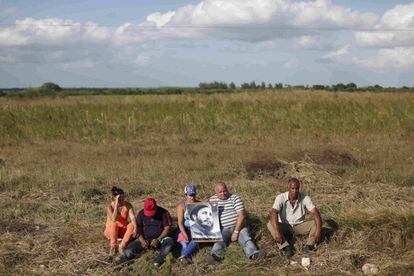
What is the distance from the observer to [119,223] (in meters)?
Answer: 7.52

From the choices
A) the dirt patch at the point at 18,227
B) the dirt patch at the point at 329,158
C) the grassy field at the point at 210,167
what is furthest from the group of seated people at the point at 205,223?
the dirt patch at the point at 329,158

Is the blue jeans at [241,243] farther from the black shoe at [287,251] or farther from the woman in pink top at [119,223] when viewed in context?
the woman in pink top at [119,223]

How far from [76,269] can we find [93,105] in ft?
57.0

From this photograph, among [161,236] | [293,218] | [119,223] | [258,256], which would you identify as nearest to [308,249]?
[293,218]

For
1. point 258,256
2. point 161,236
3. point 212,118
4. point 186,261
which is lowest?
point 186,261

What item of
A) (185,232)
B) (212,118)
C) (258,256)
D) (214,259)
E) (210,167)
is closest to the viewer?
(258,256)

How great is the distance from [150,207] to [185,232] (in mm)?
582

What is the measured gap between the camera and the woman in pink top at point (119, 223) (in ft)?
24.1

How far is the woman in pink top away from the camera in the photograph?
24.1ft

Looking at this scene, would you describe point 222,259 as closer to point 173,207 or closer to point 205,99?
point 173,207

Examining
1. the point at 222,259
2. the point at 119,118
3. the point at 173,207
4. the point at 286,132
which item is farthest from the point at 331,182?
the point at 119,118

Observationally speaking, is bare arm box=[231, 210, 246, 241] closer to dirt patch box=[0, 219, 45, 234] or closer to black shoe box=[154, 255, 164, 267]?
black shoe box=[154, 255, 164, 267]

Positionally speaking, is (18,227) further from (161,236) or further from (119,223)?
(161,236)

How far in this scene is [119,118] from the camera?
20859 mm
